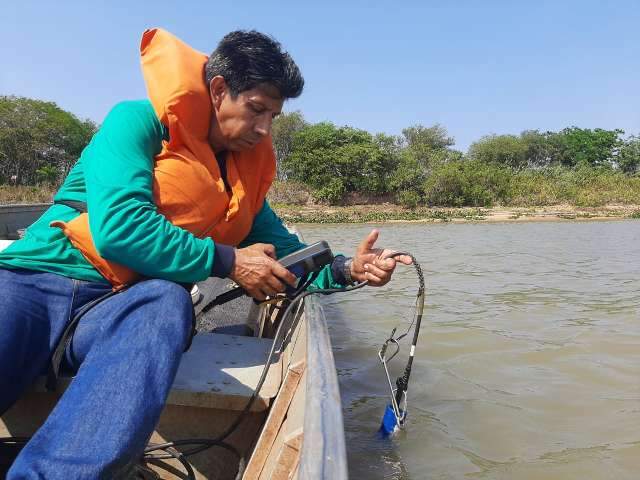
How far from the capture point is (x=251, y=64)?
171 cm

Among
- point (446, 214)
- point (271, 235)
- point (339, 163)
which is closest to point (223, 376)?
point (271, 235)

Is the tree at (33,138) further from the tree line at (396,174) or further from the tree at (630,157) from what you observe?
the tree at (630,157)

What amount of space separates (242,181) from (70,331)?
0.72m

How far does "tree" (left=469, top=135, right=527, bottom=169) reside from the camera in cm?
5050

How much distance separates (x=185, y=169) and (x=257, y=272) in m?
0.37

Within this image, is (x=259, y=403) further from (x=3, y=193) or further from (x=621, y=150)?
(x=621, y=150)

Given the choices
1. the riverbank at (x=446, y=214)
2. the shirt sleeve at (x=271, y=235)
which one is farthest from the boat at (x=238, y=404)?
the riverbank at (x=446, y=214)

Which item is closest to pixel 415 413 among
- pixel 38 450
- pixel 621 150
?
pixel 38 450

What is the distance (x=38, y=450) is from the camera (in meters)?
1.12

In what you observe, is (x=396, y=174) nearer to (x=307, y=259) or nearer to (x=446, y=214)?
(x=446, y=214)

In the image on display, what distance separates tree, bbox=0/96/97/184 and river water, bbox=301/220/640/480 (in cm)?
3028

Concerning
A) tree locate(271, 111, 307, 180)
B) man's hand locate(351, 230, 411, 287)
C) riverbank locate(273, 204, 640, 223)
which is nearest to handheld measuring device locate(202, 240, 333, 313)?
man's hand locate(351, 230, 411, 287)

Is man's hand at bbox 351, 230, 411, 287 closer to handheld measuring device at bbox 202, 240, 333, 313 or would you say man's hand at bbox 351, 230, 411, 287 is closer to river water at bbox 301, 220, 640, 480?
handheld measuring device at bbox 202, 240, 333, 313

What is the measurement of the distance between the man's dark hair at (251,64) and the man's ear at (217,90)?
0.02 m
